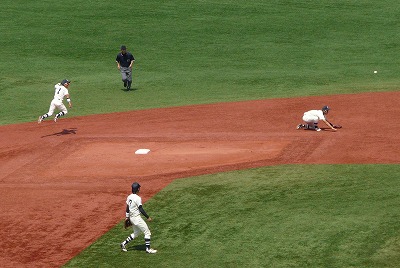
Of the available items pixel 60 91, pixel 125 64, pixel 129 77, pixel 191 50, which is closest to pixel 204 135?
pixel 60 91

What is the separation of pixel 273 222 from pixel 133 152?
31.7ft

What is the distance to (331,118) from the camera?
1399 inches

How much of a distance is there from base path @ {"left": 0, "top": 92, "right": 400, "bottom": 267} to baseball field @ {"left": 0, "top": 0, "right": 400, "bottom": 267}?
0.08 m

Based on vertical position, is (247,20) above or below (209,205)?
above

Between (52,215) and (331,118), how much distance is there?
1459cm

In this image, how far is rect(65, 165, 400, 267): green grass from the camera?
69.2 ft

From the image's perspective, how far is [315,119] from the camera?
32.7 m

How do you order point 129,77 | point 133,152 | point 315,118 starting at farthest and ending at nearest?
1. point 129,77
2. point 315,118
3. point 133,152

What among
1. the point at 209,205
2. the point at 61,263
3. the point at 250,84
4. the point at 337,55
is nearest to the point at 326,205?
the point at 209,205

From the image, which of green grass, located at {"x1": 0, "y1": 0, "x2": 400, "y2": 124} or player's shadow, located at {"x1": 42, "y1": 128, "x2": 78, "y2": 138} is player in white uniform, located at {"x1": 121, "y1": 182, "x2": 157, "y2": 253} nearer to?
player's shadow, located at {"x1": 42, "y1": 128, "x2": 78, "y2": 138}

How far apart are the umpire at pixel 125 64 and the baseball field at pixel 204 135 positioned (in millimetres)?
760

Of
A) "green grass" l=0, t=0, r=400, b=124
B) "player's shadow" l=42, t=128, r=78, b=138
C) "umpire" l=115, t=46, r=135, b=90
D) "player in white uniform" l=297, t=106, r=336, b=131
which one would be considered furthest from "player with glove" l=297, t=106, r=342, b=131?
"umpire" l=115, t=46, r=135, b=90

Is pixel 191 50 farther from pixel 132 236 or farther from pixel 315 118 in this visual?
pixel 132 236

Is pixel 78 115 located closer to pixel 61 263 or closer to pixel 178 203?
pixel 178 203
